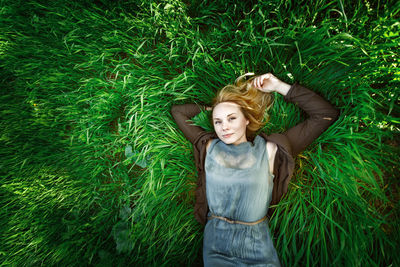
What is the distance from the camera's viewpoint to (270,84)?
67.4 inches

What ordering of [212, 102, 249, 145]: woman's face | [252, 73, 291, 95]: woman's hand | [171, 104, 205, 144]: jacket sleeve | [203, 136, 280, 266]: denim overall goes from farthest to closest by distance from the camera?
1. [171, 104, 205, 144]: jacket sleeve
2. [252, 73, 291, 95]: woman's hand
3. [212, 102, 249, 145]: woman's face
4. [203, 136, 280, 266]: denim overall

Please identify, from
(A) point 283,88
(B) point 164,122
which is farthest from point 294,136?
(B) point 164,122

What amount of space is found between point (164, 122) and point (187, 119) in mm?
306

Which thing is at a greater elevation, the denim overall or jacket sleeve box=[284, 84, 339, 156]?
jacket sleeve box=[284, 84, 339, 156]

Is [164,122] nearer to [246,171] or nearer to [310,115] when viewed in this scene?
[246,171]

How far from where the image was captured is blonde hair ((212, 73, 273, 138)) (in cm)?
172

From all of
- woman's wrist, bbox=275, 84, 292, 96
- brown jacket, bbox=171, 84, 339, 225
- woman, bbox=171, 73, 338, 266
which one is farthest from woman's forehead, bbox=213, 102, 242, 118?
woman's wrist, bbox=275, 84, 292, 96

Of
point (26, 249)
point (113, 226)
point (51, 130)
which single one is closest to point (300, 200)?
point (113, 226)

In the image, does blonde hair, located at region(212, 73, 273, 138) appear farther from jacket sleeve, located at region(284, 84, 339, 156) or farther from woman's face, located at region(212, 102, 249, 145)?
jacket sleeve, located at region(284, 84, 339, 156)

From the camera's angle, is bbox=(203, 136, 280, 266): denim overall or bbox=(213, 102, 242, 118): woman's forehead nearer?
bbox=(203, 136, 280, 266): denim overall

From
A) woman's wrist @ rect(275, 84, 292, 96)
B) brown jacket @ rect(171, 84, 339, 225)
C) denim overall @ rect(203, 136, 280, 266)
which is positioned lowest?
denim overall @ rect(203, 136, 280, 266)

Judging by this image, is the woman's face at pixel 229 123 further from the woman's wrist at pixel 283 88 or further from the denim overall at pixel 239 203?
the woman's wrist at pixel 283 88

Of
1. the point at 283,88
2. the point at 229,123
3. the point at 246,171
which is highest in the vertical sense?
Result: the point at 283,88

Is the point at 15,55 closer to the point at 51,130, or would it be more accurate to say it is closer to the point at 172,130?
the point at 51,130
